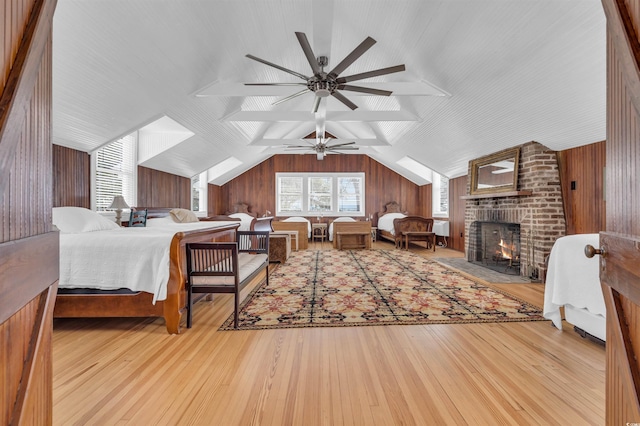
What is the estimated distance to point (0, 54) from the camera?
604 millimetres

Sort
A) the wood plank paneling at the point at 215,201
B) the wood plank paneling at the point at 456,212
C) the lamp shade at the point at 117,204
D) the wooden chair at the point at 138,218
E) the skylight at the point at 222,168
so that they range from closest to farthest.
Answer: the lamp shade at the point at 117,204 < the wooden chair at the point at 138,218 < the wood plank paneling at the point at 456,212 < the skylight at the point at 222,168 < the wood plank paneling at the point at 215,201

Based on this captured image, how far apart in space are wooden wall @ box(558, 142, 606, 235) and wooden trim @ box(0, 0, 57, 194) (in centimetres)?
464

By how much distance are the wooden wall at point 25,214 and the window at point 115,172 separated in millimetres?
3875

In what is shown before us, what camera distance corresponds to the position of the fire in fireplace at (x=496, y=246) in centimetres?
Result: 459

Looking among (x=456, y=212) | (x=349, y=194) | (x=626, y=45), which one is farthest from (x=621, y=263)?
(x=349, y=194)

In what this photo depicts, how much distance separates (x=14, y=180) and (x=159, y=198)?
17.9 feet

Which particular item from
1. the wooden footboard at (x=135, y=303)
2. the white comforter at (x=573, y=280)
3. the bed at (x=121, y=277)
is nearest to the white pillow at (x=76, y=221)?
the bed at (x=121, y=277)

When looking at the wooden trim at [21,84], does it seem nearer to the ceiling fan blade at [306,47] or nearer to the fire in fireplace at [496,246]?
the ceiling fan blade at [306,47]

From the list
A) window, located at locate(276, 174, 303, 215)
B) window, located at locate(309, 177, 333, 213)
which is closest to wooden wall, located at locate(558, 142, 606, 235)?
window, located at locate(309, 177, 333, 213)

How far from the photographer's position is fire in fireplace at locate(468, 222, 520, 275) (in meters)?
4.59

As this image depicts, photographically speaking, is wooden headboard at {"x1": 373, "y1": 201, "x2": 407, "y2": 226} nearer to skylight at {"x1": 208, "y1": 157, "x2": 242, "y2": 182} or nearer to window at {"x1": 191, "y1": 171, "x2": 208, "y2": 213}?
skylight at {"x1": 208, "y1": 157, "x2": 242, "y2": 182}

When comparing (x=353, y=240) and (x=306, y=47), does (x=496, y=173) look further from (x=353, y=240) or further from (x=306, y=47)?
(x=306, y=47)

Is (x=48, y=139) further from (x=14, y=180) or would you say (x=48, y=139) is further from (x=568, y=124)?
(x=568, y=124)

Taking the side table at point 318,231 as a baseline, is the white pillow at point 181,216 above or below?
above
